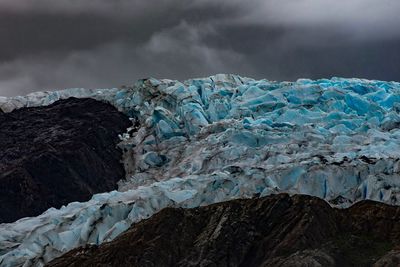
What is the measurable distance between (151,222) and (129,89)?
7799 centimetres

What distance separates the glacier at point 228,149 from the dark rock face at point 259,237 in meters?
12.1

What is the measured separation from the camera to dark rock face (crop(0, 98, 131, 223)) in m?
134

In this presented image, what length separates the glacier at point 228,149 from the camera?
339 ft

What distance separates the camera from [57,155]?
143 metres

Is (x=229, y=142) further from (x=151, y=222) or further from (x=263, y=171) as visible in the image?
(x=151, y=222)

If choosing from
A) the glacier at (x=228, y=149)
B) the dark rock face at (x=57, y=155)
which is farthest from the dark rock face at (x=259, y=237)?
the dark rock face at (x=57, y=155)

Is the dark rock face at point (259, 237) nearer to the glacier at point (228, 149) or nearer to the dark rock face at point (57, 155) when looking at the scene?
the glacier at point (228, 149)

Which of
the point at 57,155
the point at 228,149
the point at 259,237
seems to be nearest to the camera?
the point at 259,237

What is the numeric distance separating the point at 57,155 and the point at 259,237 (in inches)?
2579

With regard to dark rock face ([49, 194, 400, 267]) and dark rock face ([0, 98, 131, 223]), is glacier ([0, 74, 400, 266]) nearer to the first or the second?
dark rock face ([0, 98, 131, 223])

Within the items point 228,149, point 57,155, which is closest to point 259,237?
point 228,149

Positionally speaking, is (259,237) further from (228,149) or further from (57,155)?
(57,155)

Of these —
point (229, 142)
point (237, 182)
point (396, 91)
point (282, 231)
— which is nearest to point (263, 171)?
point (237, 182)

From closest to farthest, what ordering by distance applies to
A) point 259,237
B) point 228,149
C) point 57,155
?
point 259,237, point 228,149, point 57,155
